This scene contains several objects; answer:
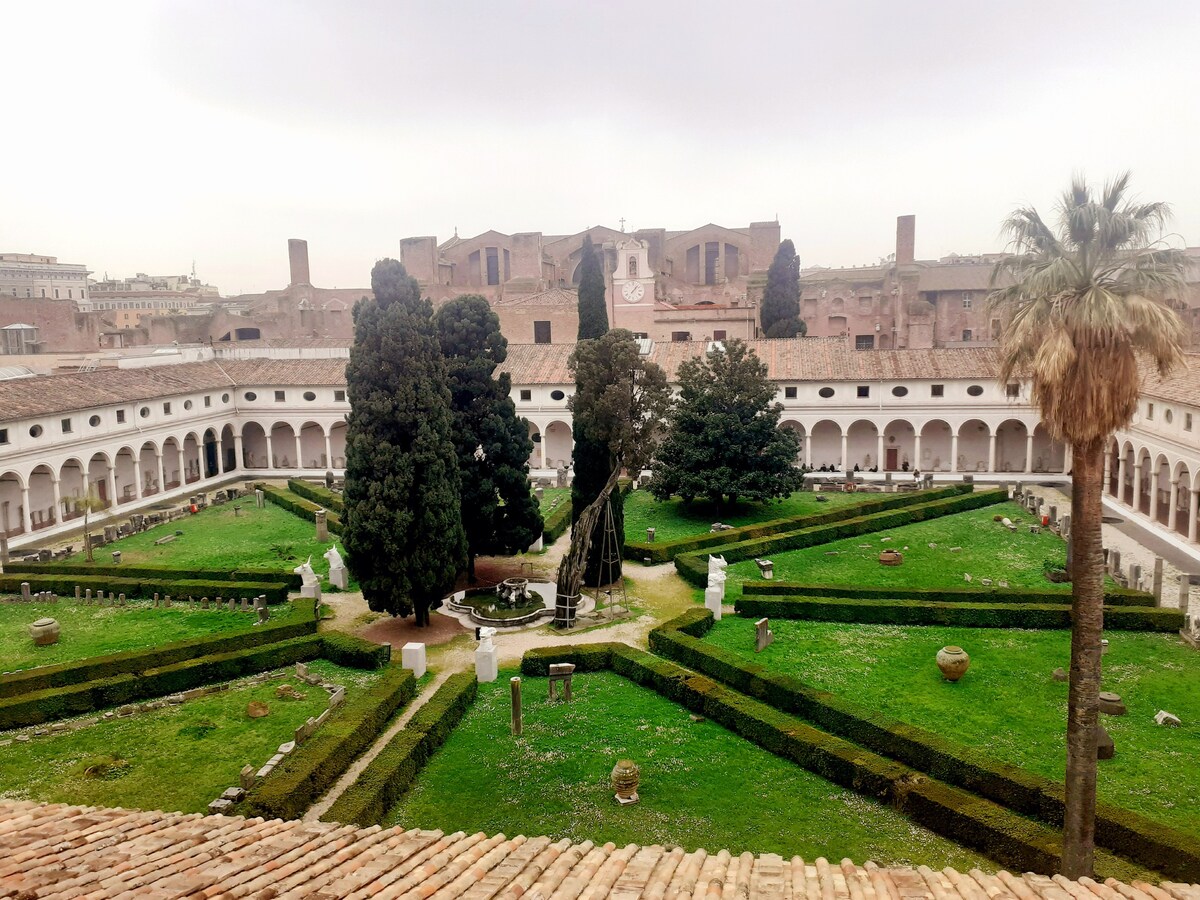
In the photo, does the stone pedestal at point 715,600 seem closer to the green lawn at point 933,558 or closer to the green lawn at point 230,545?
the green lawn at point 933,558

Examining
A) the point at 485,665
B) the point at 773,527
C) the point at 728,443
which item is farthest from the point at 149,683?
the point at 728,443

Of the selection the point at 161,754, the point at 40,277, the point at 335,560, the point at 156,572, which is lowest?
the point at 161,754

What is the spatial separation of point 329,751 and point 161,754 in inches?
130

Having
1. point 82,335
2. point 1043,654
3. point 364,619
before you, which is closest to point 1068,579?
point 1043,654

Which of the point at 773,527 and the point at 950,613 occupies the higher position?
the point at 773,527

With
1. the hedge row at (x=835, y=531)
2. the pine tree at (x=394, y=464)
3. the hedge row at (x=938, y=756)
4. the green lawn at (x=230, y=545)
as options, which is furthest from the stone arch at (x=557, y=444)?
the hedge row at (x=938, y=756)

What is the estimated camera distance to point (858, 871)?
741 centimetres

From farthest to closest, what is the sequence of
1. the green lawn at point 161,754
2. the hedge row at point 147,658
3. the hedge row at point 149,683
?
the hedge row at point 147,658, the hedge row at point 149,683, the green lawn at point 161,754

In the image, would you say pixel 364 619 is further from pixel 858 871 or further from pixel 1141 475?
pixel 1141 475

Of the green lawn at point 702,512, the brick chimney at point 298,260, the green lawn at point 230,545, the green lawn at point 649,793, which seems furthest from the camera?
the brick chimney at point 298,260

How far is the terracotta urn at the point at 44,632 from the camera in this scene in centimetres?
2094

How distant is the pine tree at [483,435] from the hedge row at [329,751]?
7.23 metres

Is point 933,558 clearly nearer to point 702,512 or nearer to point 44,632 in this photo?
point 702,512

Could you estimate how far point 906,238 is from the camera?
2468 inches
